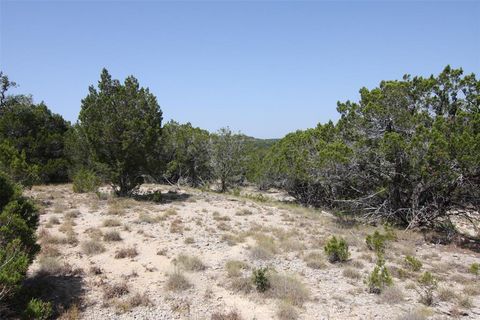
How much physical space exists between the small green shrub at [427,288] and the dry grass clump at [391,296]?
1.29ft

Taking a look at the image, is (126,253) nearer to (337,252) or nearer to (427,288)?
(337,252)

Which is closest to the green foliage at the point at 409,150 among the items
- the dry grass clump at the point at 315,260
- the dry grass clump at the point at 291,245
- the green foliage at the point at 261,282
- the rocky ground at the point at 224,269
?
the rocky ground at the point at 224,269

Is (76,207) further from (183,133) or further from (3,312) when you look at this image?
(183,133)

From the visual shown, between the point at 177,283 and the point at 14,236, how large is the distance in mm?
3244

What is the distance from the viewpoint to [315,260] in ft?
30.5

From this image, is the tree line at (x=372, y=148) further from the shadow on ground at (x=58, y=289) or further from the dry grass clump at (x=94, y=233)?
the shadow on ground at (x=58, y=289)

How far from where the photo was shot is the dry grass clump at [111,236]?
33.9 ft

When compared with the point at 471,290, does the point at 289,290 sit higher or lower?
lower

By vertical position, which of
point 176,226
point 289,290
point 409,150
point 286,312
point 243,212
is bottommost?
point 286,312

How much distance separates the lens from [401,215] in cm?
1533

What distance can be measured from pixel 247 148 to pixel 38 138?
15.8 m

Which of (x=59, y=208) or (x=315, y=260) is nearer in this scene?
(x=315, y=260)

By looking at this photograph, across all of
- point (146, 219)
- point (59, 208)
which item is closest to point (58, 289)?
point (146, 219)

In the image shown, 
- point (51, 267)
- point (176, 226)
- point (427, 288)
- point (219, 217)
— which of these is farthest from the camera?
point (219, 217)
